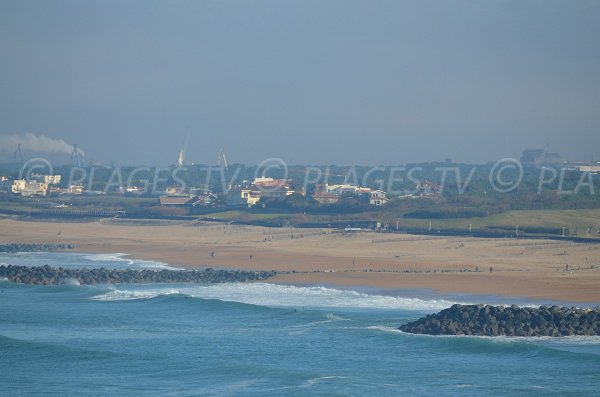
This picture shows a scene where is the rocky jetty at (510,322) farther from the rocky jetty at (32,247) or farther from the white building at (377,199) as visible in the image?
the white building at (377,199)

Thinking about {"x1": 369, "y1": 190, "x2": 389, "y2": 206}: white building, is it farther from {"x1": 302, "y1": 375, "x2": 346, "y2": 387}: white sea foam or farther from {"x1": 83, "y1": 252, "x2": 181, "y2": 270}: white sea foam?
{"x1": 302, "y1": 375, "x2": 346, "y2": 387}: white sea foam

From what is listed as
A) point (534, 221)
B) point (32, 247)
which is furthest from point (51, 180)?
point (534, 221)

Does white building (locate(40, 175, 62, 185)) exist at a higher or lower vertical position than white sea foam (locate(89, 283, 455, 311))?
higher

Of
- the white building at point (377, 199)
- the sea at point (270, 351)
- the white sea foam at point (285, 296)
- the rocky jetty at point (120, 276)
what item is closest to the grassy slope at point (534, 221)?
the white building at point (377, 199)

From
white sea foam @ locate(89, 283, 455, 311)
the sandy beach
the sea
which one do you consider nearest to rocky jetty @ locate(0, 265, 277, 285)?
white sea foam @ locate(89, 283, 455, 311)

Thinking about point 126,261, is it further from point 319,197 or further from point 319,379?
point 319,197
